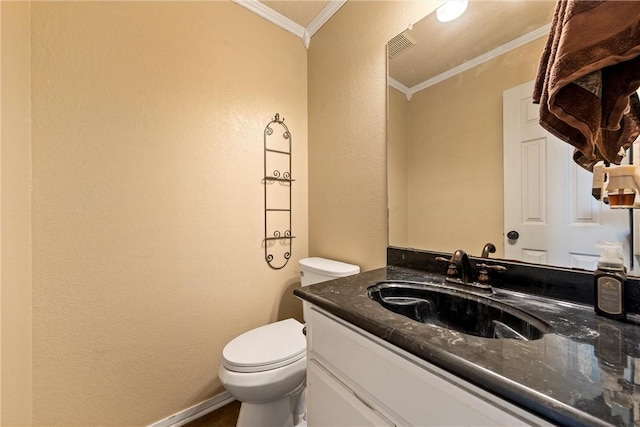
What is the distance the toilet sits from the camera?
1021 mm

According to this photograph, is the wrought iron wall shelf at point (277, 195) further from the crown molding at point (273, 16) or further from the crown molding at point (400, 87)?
the crown molding at point (400, 87)

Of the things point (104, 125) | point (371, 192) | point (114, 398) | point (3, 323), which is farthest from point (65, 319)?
point (371, 192)

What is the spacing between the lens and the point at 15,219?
87cm

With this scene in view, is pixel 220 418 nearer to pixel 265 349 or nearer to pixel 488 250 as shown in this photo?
pixel 265 349

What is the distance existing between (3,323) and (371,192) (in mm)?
1522

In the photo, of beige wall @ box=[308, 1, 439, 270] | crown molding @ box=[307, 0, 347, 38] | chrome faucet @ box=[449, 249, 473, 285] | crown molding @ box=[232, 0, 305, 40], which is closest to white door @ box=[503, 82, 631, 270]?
chrome faucet @ box=[449, 249, 473, 285]

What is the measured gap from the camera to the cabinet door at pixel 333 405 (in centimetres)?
61

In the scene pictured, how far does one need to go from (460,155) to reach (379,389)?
92 centimetres

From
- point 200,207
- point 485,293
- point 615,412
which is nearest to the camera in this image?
point 615,412

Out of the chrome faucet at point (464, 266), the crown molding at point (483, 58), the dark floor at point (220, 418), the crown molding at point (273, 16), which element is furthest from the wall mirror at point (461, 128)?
the dark floor at point (220, 418)

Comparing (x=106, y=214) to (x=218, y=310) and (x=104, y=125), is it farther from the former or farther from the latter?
(x=218, y=310)

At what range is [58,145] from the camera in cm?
100

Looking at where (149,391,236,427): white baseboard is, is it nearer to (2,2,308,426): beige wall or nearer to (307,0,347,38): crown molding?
(2,2,308,426): beige wall

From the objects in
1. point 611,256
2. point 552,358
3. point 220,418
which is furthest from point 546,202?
point 220,418
